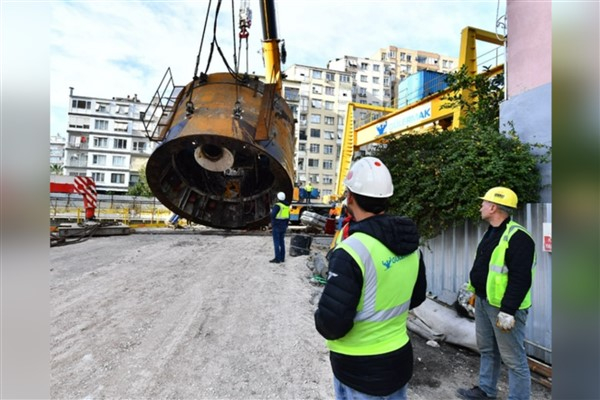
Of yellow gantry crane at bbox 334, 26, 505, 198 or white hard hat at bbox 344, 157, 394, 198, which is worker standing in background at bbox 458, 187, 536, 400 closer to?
white hard hat at bbox 344, 157, 394, 198

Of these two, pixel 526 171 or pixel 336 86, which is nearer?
pixel 526 171

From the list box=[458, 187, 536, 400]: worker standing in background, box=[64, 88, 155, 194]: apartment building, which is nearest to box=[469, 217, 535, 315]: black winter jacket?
box=[458, 187, 536, 400]: worker standing in background

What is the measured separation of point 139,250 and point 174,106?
15.4ft

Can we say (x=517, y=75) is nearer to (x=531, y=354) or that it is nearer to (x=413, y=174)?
(x=413, y=174)

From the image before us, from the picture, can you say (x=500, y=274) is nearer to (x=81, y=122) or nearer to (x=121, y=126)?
(x=121, y=126)

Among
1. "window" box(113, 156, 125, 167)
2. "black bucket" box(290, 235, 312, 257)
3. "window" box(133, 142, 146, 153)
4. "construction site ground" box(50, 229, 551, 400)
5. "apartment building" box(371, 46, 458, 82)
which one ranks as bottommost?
"construction site ground" box(50, 229, 551, 400)

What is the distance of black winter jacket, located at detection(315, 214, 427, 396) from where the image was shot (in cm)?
161

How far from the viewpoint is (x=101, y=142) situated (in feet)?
175

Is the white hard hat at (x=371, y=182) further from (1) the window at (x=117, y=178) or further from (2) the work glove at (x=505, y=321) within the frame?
(1) the window at (x=117, y=178)

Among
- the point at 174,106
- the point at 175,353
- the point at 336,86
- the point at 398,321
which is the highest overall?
the point at 336,86

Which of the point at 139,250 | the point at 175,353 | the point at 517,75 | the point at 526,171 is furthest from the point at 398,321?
the point at 139,250

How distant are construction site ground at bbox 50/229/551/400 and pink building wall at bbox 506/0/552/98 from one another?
439 centimetres
